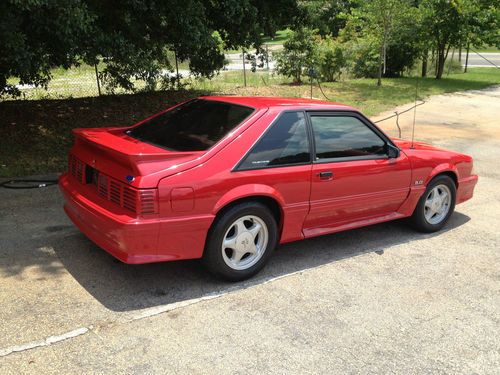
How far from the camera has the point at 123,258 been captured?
12.5ft

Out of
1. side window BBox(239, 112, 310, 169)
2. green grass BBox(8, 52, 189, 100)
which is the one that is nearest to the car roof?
side window BBox(239, 112, 310, 169)

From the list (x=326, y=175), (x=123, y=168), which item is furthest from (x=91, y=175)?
(x=326, y=175)

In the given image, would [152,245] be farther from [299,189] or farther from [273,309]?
[299,189]

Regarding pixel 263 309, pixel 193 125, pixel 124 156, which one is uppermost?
pixel 193 125

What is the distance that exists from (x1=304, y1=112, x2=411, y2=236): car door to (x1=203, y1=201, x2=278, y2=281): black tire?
1.51 feet

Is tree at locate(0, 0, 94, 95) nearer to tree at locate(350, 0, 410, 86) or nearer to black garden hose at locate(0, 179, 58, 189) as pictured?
black garden hose at locate(0, 179, 58, 189)

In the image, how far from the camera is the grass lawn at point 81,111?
322 inches

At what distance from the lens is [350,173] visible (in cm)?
483

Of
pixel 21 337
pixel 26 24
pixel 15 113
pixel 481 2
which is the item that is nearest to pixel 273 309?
pixel 21 337

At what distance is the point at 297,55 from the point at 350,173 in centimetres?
1372

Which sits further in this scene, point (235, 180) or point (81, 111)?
point (81, 111)

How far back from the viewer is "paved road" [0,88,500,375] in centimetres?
328

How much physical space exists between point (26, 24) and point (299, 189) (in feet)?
14.7

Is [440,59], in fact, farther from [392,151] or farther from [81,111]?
[392,151]
